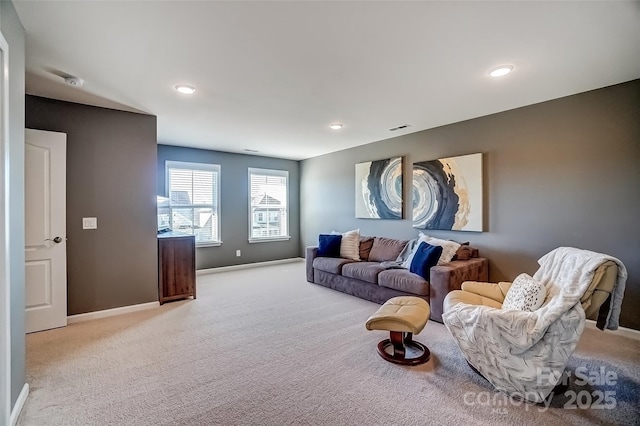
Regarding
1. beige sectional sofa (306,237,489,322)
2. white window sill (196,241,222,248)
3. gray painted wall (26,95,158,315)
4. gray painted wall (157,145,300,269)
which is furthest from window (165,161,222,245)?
beige sectional sofa (306,237,489,322)

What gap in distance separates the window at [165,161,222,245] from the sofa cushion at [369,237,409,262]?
3234 millimetres

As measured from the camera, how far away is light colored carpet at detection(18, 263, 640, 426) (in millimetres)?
1849

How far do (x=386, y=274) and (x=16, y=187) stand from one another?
3589 millimetres

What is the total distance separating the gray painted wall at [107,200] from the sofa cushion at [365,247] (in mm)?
3097

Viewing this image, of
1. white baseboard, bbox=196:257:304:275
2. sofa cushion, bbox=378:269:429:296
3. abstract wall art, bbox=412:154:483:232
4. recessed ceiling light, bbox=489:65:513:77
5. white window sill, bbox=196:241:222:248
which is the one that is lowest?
→ white baseboard, bbox=196:257:304:275

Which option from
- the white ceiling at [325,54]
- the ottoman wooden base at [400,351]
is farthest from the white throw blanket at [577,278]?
the white ceiling at [325,54]

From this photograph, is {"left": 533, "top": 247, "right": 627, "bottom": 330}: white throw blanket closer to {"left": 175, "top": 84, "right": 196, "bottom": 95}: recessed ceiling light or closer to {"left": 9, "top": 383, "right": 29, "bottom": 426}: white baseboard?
{"left": 9, "top": 383, "right": 29, "bottom": 426}: white baseboard

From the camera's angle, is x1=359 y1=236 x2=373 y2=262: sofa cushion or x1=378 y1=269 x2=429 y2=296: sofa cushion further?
x1=359 y1=236 x2=373 y2=262: sofa cushion

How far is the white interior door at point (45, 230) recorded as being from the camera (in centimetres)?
309

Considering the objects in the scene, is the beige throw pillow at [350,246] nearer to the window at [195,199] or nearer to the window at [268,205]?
the window at [268,205]

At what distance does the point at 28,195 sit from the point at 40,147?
508mm

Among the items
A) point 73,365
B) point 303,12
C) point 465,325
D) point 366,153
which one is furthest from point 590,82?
point 73,365

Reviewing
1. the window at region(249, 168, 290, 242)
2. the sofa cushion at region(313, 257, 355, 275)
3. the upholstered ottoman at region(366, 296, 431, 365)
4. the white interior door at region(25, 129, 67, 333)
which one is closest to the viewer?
the upholstered ottoman at region(366, 296, 431, 365)

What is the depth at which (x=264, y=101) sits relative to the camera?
3414 mm
